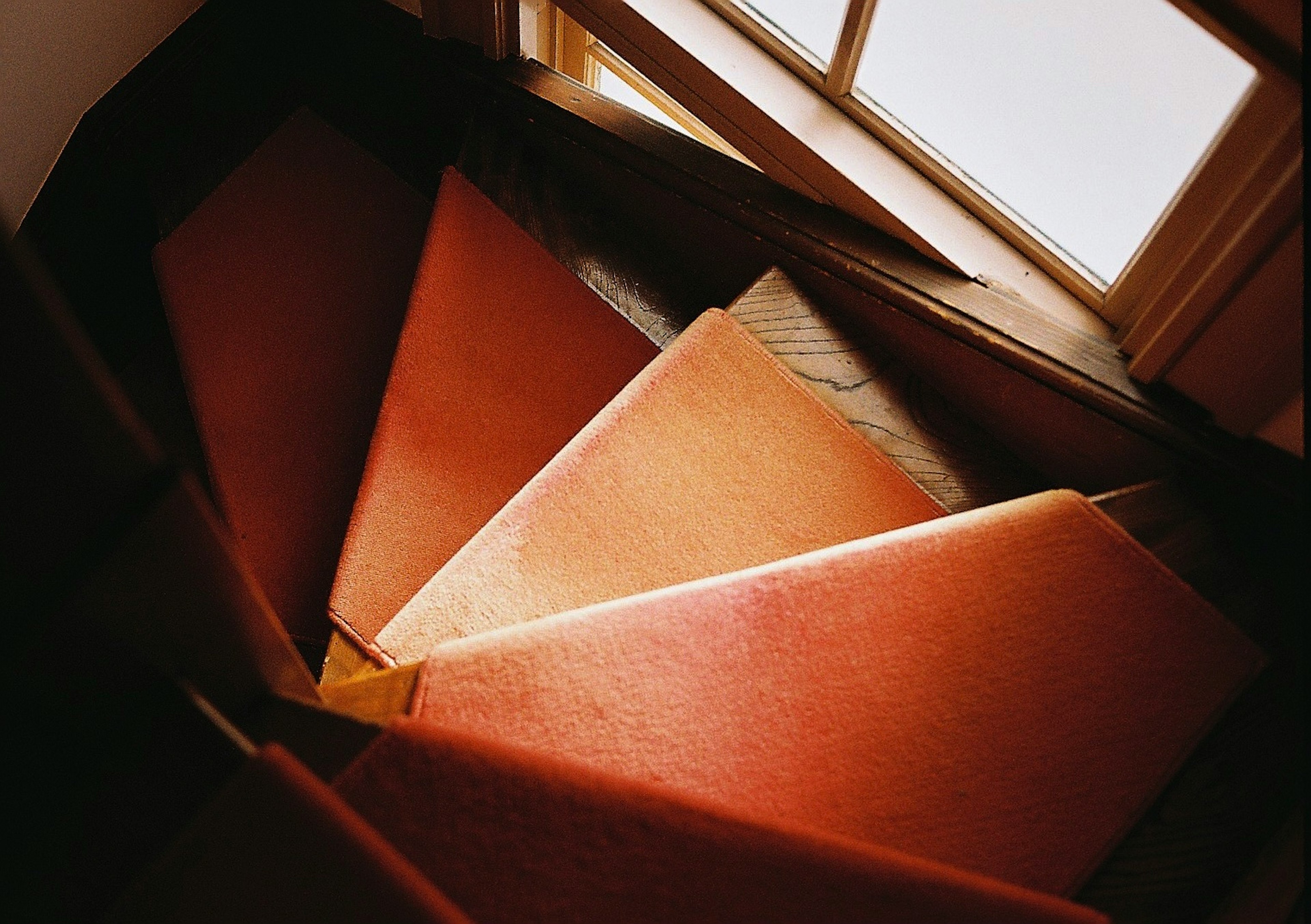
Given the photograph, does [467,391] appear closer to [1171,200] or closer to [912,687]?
[912,687]

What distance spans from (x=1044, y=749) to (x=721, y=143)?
5.56 ft

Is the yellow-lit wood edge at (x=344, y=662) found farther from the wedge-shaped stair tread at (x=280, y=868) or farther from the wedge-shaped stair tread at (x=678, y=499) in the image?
the wedge-shaped stair tread at (x=280, y=868)

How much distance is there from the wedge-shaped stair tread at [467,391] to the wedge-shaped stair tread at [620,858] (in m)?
0.47

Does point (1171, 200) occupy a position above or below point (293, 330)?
above

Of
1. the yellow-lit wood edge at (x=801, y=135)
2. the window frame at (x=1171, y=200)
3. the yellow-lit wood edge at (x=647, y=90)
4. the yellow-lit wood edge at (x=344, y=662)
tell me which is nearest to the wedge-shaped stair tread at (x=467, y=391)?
the yellow-lit wood edge at (x=344, y=662)

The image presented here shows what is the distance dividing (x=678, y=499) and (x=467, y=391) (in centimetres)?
38

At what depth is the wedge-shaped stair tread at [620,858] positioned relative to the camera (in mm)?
586

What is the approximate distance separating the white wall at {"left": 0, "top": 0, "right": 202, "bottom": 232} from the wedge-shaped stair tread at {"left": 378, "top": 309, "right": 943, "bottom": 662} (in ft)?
2.94

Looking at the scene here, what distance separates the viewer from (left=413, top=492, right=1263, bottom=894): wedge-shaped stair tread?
739 millimetres

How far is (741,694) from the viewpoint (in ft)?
2.57

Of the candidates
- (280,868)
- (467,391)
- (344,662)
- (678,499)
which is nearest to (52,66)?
(467,391)

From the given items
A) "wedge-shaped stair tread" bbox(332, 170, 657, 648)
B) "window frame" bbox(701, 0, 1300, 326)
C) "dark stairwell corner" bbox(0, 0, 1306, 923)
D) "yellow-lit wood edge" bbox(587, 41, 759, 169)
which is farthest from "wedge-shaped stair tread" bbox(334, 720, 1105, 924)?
"yellow-lit wood edge" bbox(587, 41, 759, 169)

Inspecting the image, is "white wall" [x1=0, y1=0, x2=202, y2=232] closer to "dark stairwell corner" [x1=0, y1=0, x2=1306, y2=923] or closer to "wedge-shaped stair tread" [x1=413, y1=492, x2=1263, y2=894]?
"dark stairwell corner" [x1=0, y1=0, x2=1306, y2=923]

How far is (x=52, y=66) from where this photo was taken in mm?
1335
